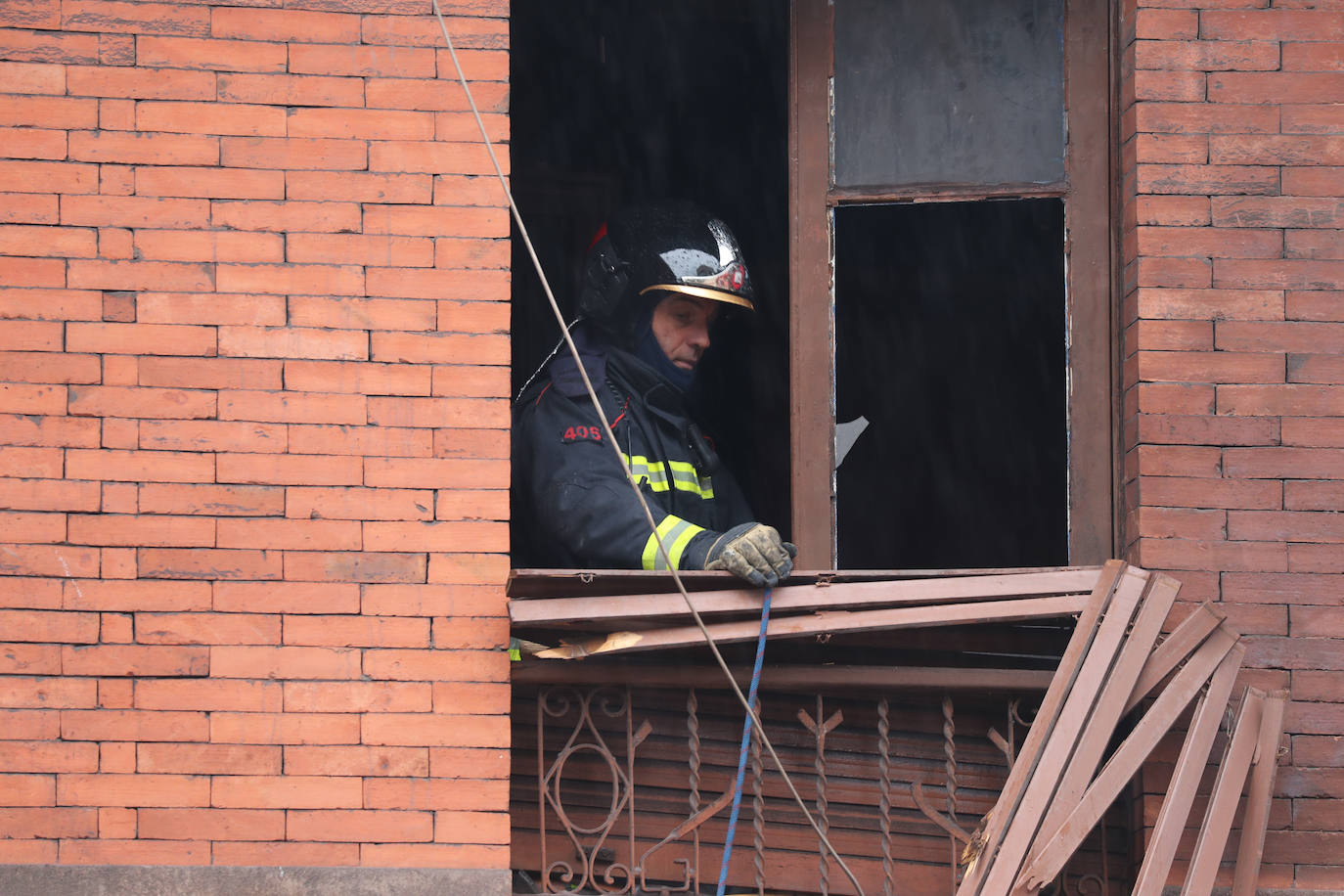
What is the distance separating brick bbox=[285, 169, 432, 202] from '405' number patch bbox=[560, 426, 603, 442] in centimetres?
81

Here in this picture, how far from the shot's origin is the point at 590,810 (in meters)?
4.46

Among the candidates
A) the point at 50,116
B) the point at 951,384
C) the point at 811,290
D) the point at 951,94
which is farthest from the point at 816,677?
the point at 50,116

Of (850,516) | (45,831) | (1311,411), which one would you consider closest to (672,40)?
(850,516)

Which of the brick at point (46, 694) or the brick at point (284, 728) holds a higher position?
the brick at point (46, 694)

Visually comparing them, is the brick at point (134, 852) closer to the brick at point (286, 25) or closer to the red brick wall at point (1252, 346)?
the brick at point (286, 25)

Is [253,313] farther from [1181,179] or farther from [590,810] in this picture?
[1181,179]

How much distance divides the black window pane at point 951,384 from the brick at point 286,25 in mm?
1566

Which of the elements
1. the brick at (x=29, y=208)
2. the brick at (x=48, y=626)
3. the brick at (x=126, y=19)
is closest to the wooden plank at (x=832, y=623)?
the brick at (x=48, y=626)

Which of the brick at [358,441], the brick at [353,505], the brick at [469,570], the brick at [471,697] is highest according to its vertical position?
the brick at [358,441]

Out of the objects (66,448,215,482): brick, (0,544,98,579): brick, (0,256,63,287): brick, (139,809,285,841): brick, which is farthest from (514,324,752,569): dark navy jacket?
(0,256,63,287): brick

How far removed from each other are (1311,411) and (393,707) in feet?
8.54

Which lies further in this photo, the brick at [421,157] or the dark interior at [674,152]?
the dark interior at [674,152]

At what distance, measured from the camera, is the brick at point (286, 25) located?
4.41 meters

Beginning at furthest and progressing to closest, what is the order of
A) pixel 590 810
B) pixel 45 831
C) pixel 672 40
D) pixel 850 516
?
pixel 672 40
pixel 850 516
pixel 590 810
pixel 45 831
